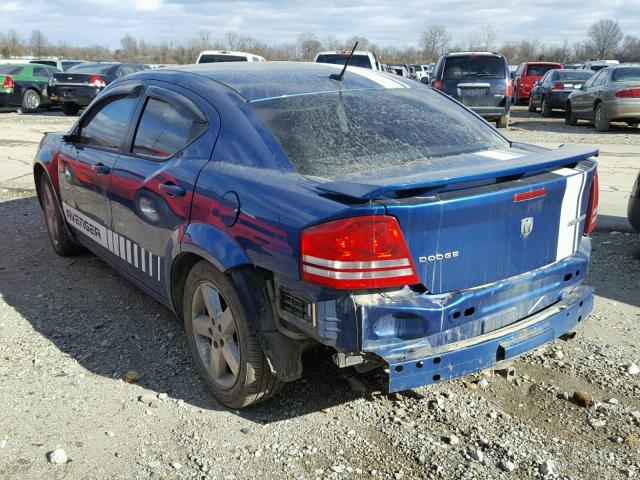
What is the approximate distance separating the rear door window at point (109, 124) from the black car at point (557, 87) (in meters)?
16.8

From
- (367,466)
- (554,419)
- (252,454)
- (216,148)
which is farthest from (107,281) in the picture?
(554,419)

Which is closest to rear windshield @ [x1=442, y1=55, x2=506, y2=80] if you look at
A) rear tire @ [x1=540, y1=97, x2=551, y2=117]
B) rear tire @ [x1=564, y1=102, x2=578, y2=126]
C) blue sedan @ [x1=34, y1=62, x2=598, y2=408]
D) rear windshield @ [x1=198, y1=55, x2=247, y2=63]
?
rear tire @ [x1=564, y1=102, x2=578, y2=126]

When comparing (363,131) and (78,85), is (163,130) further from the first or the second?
(78,85)

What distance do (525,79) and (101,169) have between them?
2396 centimetres

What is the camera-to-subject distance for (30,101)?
2148 centimetres

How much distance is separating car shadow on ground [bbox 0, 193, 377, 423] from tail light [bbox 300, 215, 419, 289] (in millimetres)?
781

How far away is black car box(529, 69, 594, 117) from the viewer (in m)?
19.3

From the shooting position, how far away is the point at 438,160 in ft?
10.6

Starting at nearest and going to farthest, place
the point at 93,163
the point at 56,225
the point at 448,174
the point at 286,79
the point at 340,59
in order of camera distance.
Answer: the point at 448,174, the point at 286,79, the point at 93,163, the point at 56,225, the point at 340,59

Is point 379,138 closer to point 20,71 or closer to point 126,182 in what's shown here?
point 126,182

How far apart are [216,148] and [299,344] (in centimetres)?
109

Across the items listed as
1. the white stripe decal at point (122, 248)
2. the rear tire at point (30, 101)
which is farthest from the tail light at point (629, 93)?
the rear tire at point (30, 101)

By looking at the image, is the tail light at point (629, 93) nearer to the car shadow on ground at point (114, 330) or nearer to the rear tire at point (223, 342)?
the car shadow on ground at point (114, 330)

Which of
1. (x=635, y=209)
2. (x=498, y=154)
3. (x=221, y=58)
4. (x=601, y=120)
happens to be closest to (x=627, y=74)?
(x=601, y=120)
